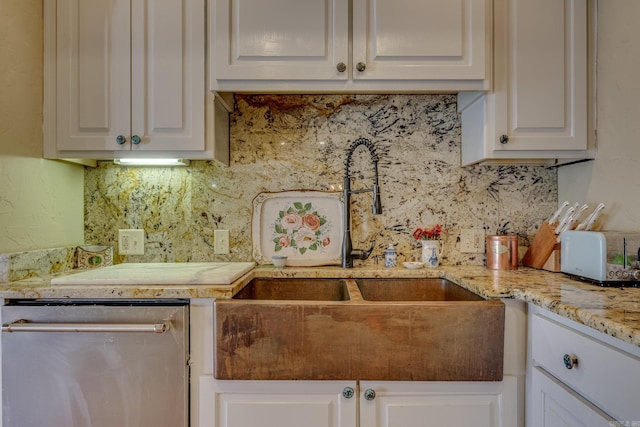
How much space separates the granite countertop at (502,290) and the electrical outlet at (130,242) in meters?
0.41

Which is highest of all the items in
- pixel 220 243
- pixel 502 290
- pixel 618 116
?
pixel 618 116

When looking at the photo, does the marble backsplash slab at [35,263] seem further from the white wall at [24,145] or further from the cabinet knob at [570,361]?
the cabinet knob at [570,361]

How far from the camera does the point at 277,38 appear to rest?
141 cm

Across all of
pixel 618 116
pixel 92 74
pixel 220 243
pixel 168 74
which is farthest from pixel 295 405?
pixel 618 116

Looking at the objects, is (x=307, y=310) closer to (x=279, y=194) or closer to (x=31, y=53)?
(x=279, y=194)

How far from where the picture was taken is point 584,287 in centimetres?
119

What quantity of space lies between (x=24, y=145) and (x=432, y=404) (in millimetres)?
1752

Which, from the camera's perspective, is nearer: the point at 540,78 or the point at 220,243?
the point at 540,78

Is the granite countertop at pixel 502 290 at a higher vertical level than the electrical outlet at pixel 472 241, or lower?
lower

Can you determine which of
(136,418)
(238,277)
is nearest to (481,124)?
(238,277)

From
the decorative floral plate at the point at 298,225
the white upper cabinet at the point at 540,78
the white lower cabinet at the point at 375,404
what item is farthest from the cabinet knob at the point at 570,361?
the decorative floral plate at the point at 298,225

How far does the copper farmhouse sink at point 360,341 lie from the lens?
1.09 metres

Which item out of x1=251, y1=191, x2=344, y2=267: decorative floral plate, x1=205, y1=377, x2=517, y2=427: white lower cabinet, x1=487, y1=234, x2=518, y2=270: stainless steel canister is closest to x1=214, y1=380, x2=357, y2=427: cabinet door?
x1=205, y1=377, x2=517, y2=427: white lower cabinet

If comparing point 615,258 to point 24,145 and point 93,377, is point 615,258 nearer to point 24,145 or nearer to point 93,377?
point 93,377
